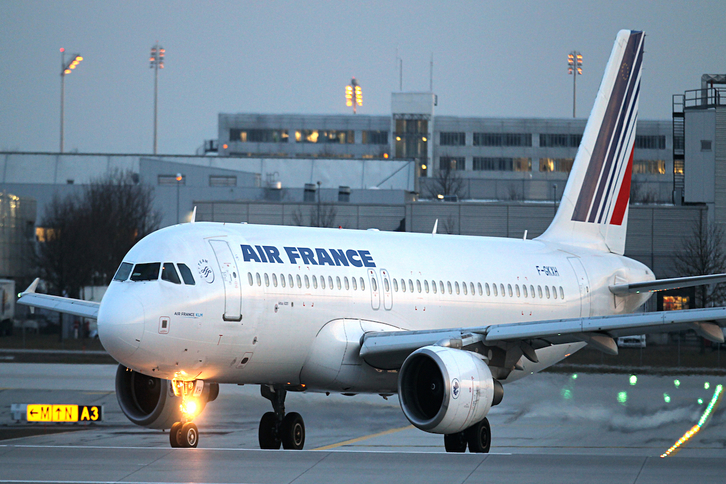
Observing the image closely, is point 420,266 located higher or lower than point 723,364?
A: higher

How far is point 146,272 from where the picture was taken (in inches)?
734

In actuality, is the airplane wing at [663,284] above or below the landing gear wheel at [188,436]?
above

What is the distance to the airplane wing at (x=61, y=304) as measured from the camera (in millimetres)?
22672

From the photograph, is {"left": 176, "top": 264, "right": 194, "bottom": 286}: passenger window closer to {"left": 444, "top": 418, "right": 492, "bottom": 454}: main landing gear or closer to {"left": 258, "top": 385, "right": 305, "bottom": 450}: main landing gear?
{"left": 258, "top": 385, "right": 305, "bottom": 450}: main landing gear

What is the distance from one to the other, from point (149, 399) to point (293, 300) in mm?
3842

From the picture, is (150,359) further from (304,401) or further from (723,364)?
(723,364)

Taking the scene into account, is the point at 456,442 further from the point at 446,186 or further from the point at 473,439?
the point at 446,186

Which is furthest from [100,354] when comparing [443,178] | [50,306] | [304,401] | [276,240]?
[443,178]

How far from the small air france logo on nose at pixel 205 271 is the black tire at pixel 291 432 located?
175 inches

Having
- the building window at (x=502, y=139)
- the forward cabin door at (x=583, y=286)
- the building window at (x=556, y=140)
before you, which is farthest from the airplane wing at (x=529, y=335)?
the building window at (x=556, y=140)

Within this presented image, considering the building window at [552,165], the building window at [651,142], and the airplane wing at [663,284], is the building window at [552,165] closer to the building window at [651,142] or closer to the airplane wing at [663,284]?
the building window at [651,142]

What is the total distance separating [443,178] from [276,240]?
291 feet

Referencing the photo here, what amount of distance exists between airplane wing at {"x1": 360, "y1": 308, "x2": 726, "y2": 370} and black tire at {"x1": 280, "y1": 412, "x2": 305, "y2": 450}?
91.5 inches

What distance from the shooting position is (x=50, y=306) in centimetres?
2317
